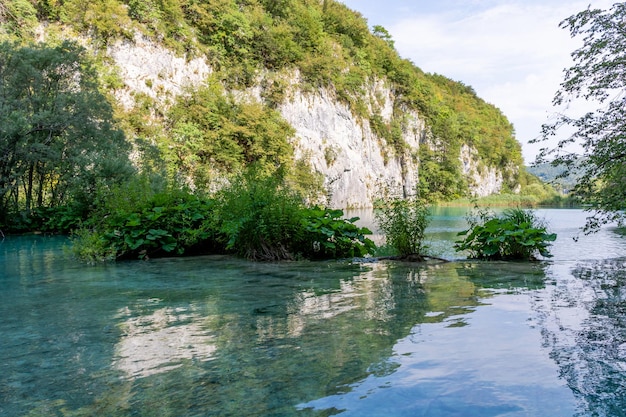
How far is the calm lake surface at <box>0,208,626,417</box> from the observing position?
8.71 ft

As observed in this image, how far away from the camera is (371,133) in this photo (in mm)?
59156

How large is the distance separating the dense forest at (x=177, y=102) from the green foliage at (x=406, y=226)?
2.09 m

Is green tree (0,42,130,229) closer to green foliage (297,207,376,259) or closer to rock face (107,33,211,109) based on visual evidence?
green foliage (297,207,376,259)

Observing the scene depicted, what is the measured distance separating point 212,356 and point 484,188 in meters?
91.7

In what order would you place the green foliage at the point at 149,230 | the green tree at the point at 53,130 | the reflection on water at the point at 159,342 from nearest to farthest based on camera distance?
the reflection on water at the point at 159,342, the green foliage at the point at 149,230, the green tree at the point at 53,130

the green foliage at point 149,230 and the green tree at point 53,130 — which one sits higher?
the green tree at point 53,130

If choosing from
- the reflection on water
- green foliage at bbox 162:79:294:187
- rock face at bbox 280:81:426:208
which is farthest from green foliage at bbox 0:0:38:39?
the reflection on water

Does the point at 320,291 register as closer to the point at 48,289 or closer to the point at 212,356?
the point at 212,356

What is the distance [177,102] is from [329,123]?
1805 cm

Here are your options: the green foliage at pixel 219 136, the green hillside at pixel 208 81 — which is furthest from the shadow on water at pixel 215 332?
the green foliage at pixel 219 136

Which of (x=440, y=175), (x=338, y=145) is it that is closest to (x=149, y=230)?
(x=338, y=145)

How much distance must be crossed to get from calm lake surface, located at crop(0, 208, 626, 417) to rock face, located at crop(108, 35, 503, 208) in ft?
47.4

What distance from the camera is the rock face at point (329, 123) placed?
115ft

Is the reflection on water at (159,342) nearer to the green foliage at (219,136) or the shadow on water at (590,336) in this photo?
the shadow on water at (590,336)
